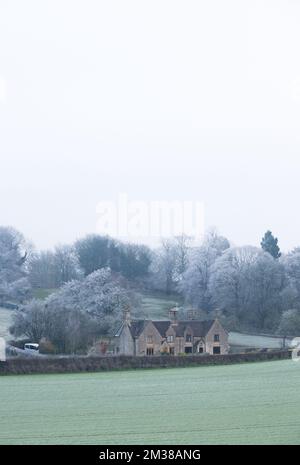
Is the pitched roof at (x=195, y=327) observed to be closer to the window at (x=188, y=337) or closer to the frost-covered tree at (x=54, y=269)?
the window at (x=188, y=337)

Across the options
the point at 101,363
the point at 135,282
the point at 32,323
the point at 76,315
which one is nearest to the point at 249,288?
the point at 135,282

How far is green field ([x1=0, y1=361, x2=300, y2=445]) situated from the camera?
21875 mm

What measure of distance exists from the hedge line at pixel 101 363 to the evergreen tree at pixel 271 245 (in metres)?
47.9

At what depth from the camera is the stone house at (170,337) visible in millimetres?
61000

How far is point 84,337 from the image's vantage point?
59281mm

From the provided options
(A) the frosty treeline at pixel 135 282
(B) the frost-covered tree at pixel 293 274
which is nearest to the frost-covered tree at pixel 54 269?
(A) the frosty treeline at pixel 135 282

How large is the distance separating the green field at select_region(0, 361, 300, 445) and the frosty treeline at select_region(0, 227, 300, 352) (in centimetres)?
1848

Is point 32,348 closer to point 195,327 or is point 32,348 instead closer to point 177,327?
point 177,327

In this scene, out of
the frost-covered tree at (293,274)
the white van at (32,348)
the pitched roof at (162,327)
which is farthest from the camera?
the frost-covered tree at (293,274)

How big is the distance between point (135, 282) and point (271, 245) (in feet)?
59.4

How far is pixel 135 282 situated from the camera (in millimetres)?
104562

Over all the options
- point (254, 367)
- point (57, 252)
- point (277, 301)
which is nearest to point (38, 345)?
point (254, 367)
